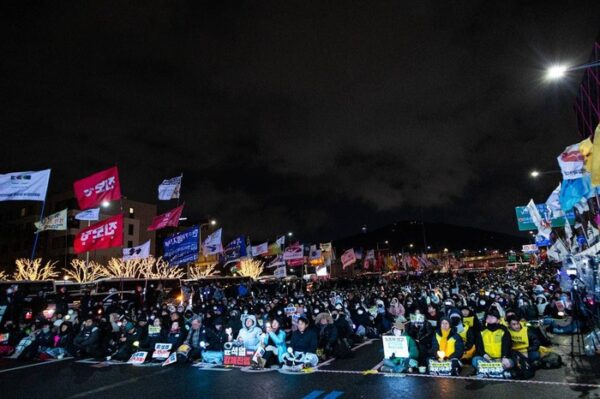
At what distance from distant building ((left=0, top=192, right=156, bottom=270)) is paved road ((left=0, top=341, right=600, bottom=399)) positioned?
4517cm

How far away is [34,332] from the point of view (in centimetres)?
1473

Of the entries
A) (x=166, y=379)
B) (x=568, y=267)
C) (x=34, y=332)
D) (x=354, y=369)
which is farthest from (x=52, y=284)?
(x=568, y=267)

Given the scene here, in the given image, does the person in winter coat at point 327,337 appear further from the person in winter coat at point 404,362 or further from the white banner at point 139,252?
the white banner at point 139,252

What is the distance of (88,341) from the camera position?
43.9 ft

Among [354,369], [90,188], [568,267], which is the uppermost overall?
[90,188]

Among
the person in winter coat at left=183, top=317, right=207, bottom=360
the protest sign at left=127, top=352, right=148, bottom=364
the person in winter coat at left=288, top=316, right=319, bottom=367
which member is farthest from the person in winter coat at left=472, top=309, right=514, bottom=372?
the protest sign at left=127, top=352, right=148, bottom=364

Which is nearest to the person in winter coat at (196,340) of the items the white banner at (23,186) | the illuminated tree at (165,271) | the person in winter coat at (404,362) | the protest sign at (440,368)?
the person in winter coat at (404,362)

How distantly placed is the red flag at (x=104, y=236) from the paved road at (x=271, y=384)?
30.0 feet

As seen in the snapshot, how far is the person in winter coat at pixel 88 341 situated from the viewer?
13250 millimetres

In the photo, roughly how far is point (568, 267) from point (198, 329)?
730 inches

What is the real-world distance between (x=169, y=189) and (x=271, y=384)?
18069 millimetres

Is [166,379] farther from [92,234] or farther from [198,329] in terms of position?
[92,234]

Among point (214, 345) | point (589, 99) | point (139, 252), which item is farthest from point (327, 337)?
point (589, 99)

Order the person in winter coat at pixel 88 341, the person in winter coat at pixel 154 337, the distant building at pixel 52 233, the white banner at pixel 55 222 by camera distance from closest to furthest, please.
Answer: the person in winter coat at pixel 154 337, the person in winter coat at pixel 88 341, the white banner at pixel 55 222, the distant building at pixel 52 233
